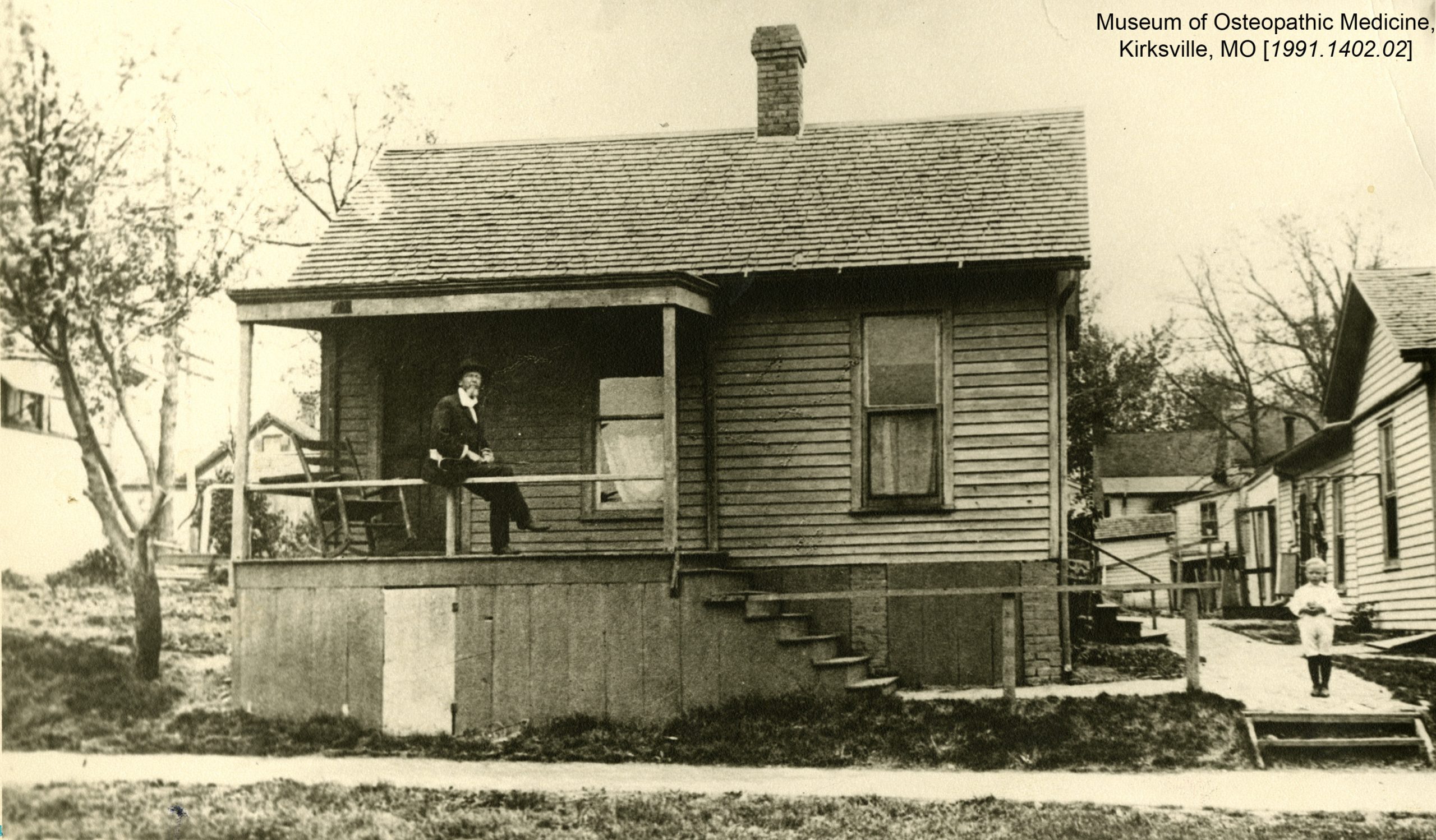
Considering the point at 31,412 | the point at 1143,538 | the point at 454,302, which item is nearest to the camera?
the point at 31,412

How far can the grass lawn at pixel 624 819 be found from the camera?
799cm

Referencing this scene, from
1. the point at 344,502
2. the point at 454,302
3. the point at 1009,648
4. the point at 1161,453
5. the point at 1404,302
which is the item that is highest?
the point at 1404,302

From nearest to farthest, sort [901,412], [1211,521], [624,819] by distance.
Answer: [624,819]
[901,412]
[1211,521]

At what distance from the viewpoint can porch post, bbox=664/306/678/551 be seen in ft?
34.9

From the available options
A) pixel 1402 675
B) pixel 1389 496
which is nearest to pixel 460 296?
pixel 1402 675

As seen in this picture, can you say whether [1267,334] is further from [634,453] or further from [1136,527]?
[634,453]

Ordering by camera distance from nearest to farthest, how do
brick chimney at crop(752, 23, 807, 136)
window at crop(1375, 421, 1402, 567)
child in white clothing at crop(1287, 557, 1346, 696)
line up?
1. child in white clothing at crop(1287, 557, 1346, 696)
2. brick chimney at crop(752, 23, 807, 136)
3. window at crop(1375, 421, 1402, 567)

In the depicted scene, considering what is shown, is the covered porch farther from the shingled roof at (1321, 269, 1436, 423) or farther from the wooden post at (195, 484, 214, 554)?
the shingled roof at (1321, 269, 1436, 423)

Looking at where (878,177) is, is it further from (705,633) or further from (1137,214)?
(705,633)

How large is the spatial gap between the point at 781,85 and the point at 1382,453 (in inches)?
303

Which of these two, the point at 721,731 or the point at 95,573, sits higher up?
the point at 95,573

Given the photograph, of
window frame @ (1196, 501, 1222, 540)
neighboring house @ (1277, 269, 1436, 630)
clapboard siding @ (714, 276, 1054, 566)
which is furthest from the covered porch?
window frame @ (1196, 501, 1222, 540)

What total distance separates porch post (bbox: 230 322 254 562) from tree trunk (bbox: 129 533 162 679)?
2.09ft

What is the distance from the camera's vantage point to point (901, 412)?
39.3 ft
